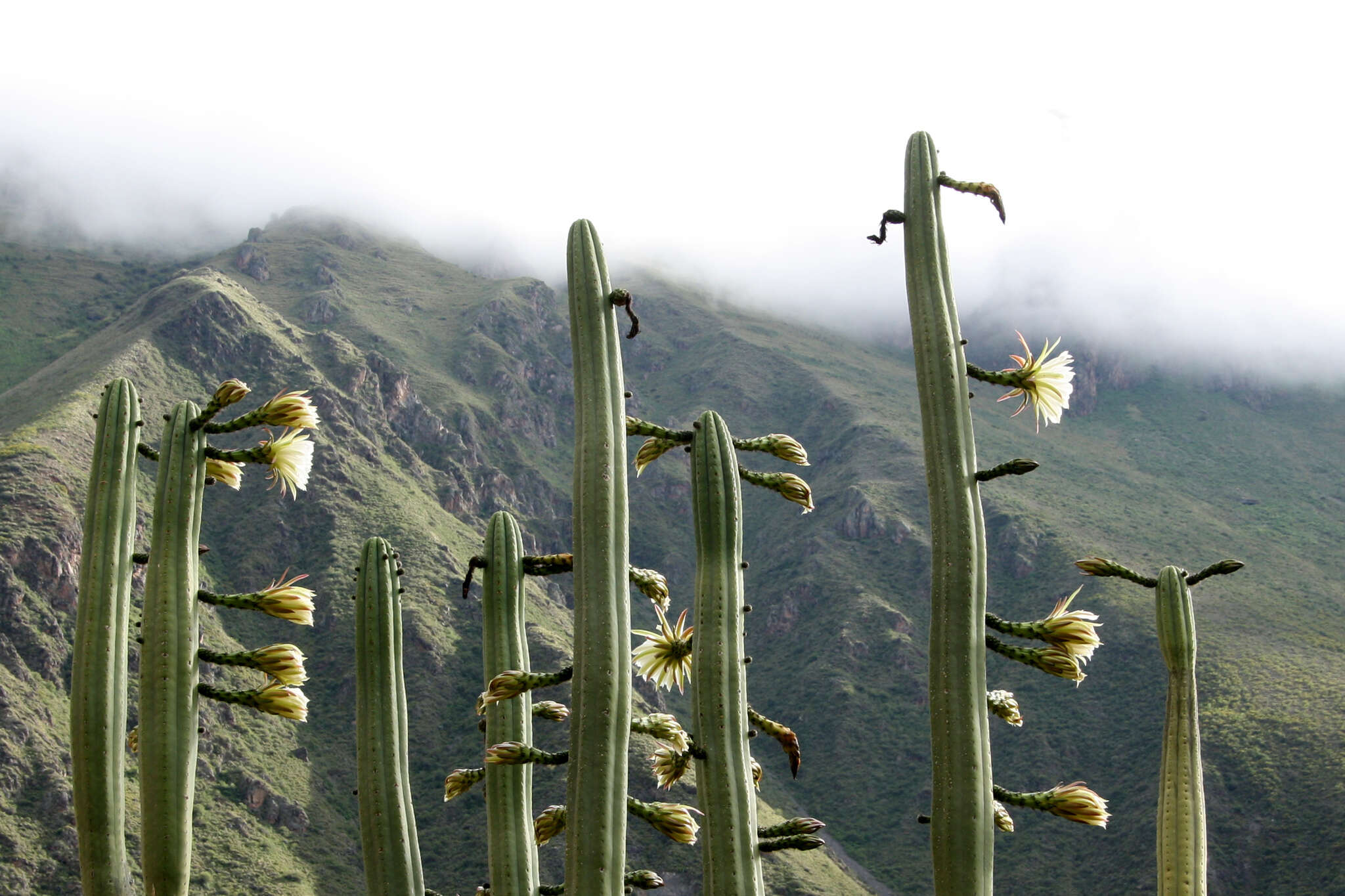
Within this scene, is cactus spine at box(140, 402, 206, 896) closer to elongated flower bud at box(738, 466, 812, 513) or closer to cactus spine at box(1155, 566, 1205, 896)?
elongated flower bud at box(738, 466, 812, 513)

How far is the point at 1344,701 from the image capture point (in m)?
80.4

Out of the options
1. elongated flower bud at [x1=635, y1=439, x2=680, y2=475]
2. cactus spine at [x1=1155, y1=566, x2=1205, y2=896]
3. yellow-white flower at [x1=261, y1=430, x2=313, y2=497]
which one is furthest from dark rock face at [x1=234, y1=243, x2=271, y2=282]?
cactus spine at [x1=1155, y1=566, x2=1205, y2=896]

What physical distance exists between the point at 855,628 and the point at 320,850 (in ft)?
204

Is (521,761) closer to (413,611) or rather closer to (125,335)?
(413,611)

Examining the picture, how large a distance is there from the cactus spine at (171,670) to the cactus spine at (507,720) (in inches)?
70.1

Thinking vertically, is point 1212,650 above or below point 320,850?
above

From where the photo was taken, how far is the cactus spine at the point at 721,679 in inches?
249

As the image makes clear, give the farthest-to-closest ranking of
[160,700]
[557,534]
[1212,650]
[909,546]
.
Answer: [557,534]
[909,546]
[1212,650]
[160,700]

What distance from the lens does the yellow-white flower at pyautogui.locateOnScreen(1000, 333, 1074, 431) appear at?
6.93 meters

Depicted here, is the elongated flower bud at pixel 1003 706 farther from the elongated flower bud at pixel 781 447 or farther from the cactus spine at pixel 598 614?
the cactus spine at pixel 598 614

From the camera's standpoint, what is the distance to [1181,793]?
7.36 meters

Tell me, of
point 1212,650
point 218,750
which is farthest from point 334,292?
point 1212,650

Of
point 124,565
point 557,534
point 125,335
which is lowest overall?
point 124,565

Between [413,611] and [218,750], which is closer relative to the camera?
[218,750]
